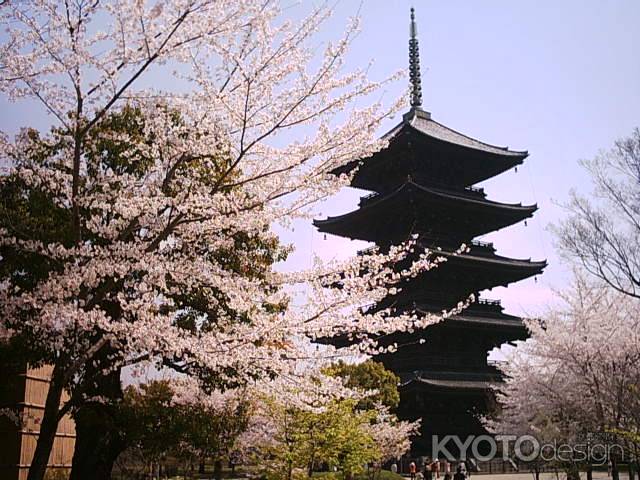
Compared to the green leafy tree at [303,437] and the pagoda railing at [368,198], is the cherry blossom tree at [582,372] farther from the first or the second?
the pagoda railing at [368,198]

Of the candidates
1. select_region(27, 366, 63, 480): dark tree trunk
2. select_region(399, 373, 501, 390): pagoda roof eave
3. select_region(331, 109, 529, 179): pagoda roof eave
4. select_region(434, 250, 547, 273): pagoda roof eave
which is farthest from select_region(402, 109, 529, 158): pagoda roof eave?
select_region(27, 366, 63, 480): dark tree trunk

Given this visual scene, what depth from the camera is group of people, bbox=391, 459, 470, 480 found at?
15.9 m

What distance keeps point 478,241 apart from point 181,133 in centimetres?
1977

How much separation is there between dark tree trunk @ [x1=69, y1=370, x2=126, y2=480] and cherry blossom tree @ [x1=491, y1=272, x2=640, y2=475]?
8781 millimetres

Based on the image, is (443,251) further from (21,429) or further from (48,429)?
(48,429)

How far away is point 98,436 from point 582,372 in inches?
392

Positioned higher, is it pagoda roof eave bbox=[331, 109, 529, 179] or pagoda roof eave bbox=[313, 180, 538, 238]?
pagoda roof eave bbox=[331, 109, 529, 179]

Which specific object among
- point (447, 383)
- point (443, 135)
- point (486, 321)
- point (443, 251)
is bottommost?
point (447, 383)

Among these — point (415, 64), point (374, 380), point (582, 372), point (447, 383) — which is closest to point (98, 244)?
point (582, 372)

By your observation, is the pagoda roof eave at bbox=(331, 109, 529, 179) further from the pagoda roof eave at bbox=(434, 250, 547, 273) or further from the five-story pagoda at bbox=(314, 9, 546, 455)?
the pagoda roof eave at bbox=(434, 250, 547, 273)

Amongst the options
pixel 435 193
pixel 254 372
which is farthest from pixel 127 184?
pixel 435 193

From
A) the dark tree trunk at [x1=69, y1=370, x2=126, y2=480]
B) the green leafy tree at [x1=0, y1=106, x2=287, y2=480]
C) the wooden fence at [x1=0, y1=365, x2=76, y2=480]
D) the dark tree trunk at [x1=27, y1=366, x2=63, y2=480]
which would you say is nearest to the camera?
the dark tree trunk at [x1=27, y1=366, x2=63, y2=480]

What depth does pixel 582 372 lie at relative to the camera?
13.4m

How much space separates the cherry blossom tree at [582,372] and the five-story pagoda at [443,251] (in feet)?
17.5
